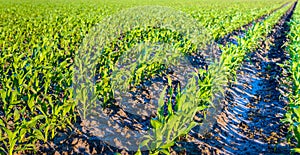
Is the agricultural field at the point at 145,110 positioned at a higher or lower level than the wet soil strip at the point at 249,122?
higher

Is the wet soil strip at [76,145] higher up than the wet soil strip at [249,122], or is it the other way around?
the wet soil strip at [76,145]

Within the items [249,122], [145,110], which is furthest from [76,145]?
[249,122]

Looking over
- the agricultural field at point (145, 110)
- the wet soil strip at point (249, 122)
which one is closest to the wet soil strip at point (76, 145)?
the agricultural field at point (145, 110)

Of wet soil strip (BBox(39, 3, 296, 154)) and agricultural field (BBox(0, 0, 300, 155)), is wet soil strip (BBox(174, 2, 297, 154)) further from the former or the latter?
wet soil strip (BBox(39, 3, 296, 154))

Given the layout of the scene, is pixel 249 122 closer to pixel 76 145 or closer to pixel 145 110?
pixel 145 110

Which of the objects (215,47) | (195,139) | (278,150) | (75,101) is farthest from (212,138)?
(215,47)

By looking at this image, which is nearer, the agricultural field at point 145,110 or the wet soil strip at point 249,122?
the agricultural field at point 145,110

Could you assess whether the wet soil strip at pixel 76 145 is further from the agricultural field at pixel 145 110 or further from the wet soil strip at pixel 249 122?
the wet soil strip at pixel 249 122

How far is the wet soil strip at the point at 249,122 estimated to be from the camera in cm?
414

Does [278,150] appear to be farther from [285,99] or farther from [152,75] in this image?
[152,75]

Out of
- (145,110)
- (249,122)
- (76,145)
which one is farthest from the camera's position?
(145,110)

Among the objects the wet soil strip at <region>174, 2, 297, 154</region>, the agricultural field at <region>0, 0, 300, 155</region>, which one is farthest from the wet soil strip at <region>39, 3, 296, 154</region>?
the wet soil strip at <region>174, 2, 297, 154</region>

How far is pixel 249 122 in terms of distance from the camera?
500cm

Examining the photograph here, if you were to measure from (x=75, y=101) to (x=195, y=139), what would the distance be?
169 cm
